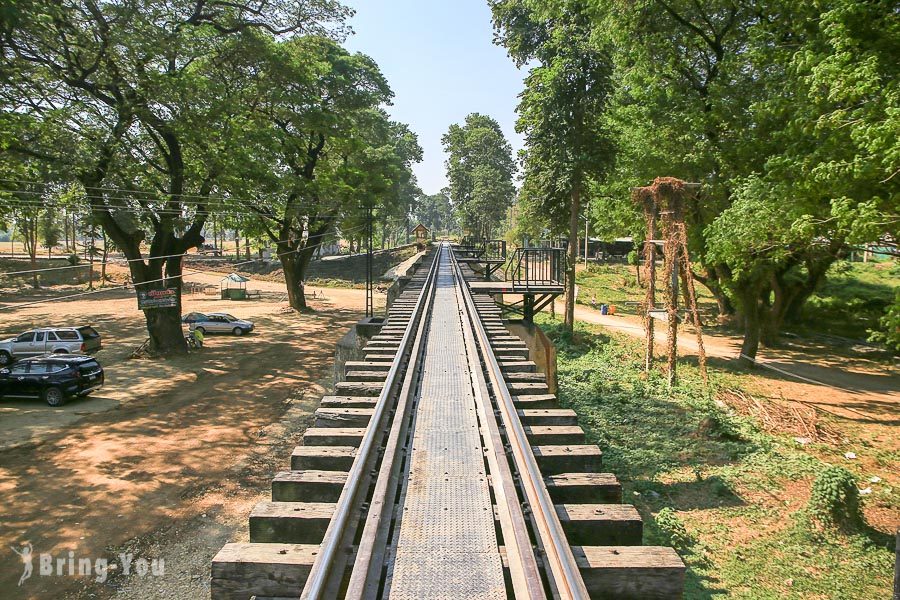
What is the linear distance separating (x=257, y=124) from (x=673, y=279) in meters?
A: 19.2

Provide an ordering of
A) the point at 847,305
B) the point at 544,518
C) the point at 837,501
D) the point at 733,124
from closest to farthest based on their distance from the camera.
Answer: the point at 544,518 → the point at 837,501 → the point at 733,124 → the point at 847,305

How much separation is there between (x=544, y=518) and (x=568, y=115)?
20902 millimetres

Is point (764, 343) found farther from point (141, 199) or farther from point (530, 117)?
point (141, 199)

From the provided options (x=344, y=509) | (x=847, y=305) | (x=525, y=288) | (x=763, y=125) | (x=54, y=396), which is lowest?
(x=54, y=396)

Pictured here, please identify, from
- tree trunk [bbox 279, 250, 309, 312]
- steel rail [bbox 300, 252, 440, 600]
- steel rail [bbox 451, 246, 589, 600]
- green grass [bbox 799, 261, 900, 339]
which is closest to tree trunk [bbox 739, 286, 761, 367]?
green grass [bbox 799, 261, 900, 339]

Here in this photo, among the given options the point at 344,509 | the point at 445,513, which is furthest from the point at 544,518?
the point at 344,509

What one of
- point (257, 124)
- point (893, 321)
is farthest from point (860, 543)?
point (257, 124)

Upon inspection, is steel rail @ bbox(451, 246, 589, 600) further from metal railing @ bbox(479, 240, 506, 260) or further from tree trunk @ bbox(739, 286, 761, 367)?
metal railing @ bbox(479, 240, 506, 260)

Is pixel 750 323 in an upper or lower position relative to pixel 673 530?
upper

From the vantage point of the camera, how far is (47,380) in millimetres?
16172

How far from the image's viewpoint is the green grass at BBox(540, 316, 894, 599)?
6.36 meters

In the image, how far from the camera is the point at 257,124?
24.7 m

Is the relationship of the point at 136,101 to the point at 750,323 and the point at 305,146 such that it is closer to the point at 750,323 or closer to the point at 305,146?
the point at 305,146

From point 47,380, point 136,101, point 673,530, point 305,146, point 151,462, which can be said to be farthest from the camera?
point 305,146
